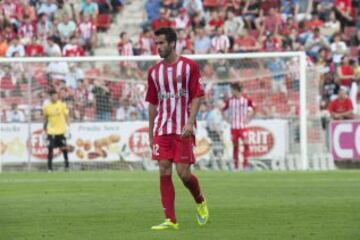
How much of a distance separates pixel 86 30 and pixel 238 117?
809cm

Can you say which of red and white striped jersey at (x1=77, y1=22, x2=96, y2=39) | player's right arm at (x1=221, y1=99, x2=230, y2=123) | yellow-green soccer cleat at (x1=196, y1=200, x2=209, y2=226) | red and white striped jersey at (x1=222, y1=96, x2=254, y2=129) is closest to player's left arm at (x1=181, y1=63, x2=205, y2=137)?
yellow-green soccer cleat at (x1=196, y1=200, x2=209, y2=226)

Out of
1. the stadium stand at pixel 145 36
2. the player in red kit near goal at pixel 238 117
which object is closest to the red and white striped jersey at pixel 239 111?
the player in red kit near goal at pixel 238 117

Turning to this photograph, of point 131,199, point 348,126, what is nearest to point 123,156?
point 348,126

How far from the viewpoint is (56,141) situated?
31.0 m

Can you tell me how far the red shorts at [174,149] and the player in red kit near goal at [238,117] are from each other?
1691 centimetres

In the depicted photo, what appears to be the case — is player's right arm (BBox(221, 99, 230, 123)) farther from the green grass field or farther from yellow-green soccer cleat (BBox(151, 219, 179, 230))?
yellow-green soccer cleat (BBox(151, 219, 179, 230))

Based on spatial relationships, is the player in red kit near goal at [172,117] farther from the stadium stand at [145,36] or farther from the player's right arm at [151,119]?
the stadium stand at [145,36]

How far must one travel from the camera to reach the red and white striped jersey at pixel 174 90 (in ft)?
45.9

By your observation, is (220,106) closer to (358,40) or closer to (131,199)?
(358,40)

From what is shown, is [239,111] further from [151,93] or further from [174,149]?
[174,149]

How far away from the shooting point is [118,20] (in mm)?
38625

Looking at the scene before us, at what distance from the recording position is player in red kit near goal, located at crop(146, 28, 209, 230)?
13.8 m

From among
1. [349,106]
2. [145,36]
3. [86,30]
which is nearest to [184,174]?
[349,106]

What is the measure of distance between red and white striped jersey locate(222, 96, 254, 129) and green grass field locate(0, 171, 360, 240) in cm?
534
